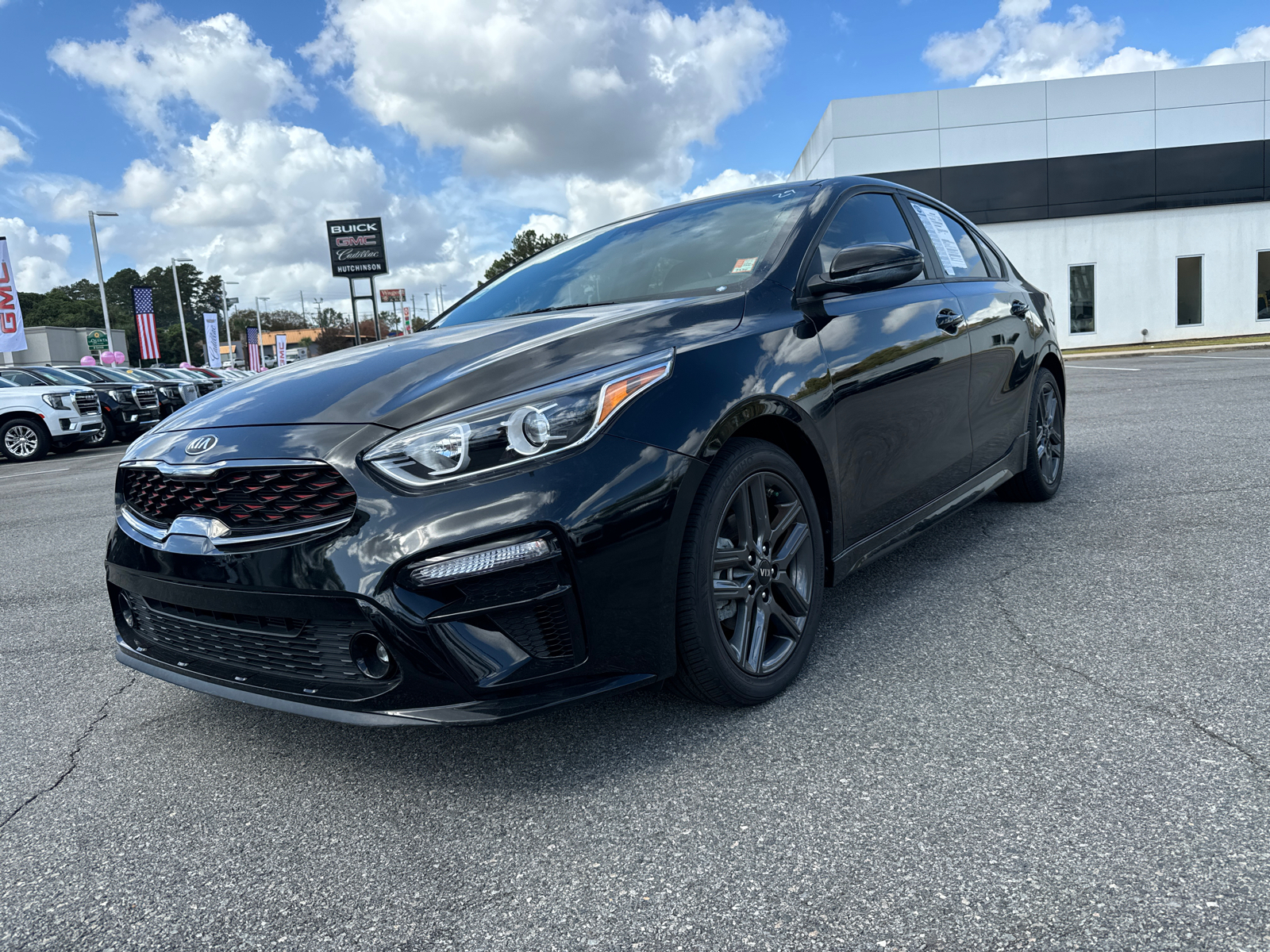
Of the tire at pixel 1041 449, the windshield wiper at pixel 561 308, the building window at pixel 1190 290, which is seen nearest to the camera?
the windshield wiper at pixel 561 308

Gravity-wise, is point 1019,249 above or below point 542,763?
above

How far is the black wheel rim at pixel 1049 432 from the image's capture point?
15.6 ft

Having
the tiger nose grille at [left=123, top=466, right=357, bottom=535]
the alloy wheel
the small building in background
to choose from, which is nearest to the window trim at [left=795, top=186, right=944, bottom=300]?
the tiger nose grille at [left=123, top=466, right=357, bottom=535]

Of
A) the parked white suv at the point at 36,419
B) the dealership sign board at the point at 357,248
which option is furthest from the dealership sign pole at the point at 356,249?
the parked white suv at the point at 36,419

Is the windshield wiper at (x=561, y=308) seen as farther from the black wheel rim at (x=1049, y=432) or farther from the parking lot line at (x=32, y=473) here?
the parking lot line at (x=32, y=473)

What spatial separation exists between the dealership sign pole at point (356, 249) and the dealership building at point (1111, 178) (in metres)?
18.8

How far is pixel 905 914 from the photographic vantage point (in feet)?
5.48

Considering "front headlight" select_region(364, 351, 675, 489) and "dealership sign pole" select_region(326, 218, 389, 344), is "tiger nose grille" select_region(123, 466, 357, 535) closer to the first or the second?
"front headlight" select_region(364, 351, 675, 489)

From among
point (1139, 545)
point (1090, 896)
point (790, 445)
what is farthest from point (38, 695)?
point (1139, 545)

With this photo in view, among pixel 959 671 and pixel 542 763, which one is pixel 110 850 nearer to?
pixel 542 763

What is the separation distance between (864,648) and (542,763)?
47.0 inches

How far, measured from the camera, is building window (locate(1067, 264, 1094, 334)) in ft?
84.5

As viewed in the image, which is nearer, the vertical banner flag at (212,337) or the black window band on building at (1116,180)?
the black window band on building at (1116,180)

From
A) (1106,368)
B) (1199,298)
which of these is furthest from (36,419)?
(1199,298)
